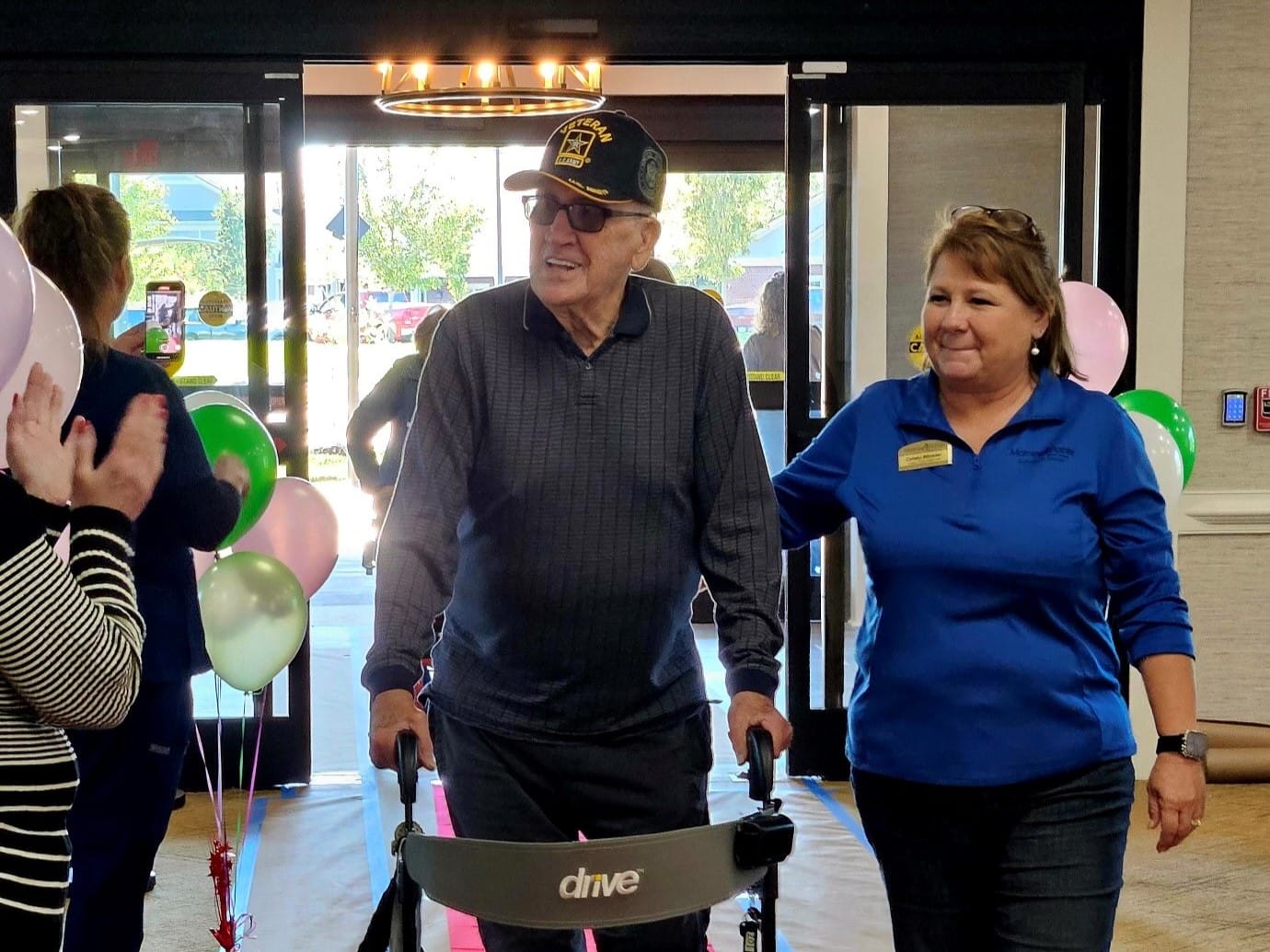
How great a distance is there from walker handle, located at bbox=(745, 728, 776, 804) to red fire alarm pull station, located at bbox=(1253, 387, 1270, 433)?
391 centimetres

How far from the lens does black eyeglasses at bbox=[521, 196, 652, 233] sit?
83.6 inches

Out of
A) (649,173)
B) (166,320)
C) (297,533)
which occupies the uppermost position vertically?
(649,173)

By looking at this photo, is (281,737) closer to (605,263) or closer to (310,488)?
(310,488)

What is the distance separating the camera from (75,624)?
5.61 feet

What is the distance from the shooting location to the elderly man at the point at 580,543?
2072mm

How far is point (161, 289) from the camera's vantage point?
508 cm

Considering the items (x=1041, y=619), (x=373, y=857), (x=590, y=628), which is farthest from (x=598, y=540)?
(x=373, y=857)

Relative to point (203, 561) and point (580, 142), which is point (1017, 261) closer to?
point (580, 142)

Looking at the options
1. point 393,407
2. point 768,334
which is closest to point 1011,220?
point 393,407

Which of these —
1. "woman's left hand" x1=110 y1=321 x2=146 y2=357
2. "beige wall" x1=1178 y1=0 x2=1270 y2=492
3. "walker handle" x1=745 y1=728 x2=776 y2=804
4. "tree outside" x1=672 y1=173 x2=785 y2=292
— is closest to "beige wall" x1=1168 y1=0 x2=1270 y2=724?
"beige wall" x1=1178 y1=0 x2=1270 y2=492

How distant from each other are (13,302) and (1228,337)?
4.50 metres

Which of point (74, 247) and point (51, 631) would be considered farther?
point (74, 247)

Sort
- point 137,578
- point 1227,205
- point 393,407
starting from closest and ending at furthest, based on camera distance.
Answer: point 137,578, point 1227,205, point 393,407

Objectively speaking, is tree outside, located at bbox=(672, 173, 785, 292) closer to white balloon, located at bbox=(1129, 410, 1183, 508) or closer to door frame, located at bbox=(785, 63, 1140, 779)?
door frame, located at bbox=(785, 63, 1140, 779)
